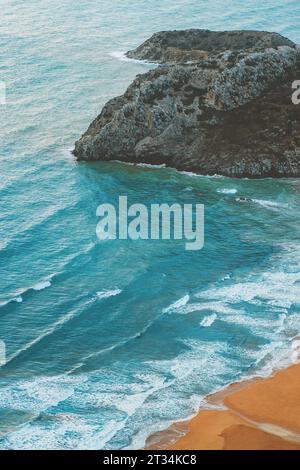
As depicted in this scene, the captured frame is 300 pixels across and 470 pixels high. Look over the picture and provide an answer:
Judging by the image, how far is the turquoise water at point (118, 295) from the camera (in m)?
40.5

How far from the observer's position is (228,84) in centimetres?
7262

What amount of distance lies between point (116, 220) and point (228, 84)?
2076 cm

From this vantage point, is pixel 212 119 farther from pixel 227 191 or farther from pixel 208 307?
pixel 208 307

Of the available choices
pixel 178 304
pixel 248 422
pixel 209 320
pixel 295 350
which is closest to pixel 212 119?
pixel 178 304

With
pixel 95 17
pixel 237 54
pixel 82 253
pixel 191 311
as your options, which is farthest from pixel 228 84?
pixel 95 17

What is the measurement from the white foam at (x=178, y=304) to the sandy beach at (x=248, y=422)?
931cm

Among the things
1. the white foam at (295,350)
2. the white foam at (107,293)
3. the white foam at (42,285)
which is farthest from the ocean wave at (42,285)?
the white foam at (295,350)

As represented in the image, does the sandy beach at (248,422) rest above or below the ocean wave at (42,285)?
below

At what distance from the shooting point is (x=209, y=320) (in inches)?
1890

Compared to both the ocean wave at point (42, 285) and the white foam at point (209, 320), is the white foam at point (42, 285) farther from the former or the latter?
the white foam at point (209, 320)

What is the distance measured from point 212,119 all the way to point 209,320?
29.5 metres

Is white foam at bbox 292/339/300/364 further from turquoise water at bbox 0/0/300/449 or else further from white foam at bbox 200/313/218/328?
white foam at bbox 200/313/218/328

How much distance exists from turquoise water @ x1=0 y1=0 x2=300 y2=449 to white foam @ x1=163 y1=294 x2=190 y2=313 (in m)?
0.07

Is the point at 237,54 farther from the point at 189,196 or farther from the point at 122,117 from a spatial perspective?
→ the point at 189,196
